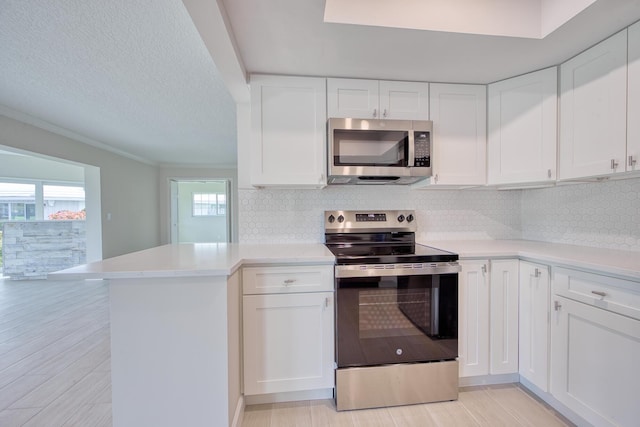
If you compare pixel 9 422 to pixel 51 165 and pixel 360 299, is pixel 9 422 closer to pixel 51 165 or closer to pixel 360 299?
pixel 360 299

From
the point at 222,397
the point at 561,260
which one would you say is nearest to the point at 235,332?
the point at 222,397

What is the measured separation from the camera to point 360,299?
1538mm

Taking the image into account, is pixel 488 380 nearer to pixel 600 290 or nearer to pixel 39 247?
pixel 600 290

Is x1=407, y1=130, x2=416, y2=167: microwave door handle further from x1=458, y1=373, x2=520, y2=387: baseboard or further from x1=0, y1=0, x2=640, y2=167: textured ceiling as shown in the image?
x1=458, y1=373, x2=520, y2=387: baseboard

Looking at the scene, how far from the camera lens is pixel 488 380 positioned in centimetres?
177

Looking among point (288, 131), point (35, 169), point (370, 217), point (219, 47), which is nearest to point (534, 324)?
point (370, 217)

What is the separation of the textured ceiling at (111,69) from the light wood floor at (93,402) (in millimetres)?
2331

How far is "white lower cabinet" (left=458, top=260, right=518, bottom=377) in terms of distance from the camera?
1.68m

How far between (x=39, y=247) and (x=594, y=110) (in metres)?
7.48

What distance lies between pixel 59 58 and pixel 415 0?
2.51 meters

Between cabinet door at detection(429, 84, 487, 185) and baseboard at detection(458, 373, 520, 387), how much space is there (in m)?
1.34

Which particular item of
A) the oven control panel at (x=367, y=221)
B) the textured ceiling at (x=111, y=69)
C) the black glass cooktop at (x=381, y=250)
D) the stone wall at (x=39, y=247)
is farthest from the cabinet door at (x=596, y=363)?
the stone wall at (x=39, y=247)

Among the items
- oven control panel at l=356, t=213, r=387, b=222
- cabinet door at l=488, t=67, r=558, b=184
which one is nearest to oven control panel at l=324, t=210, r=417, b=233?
oven control panel at l=356, t=213, r=387, b=222

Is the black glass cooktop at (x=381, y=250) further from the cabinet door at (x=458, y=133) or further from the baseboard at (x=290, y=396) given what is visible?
the baseboard at (x=290, y=396)
